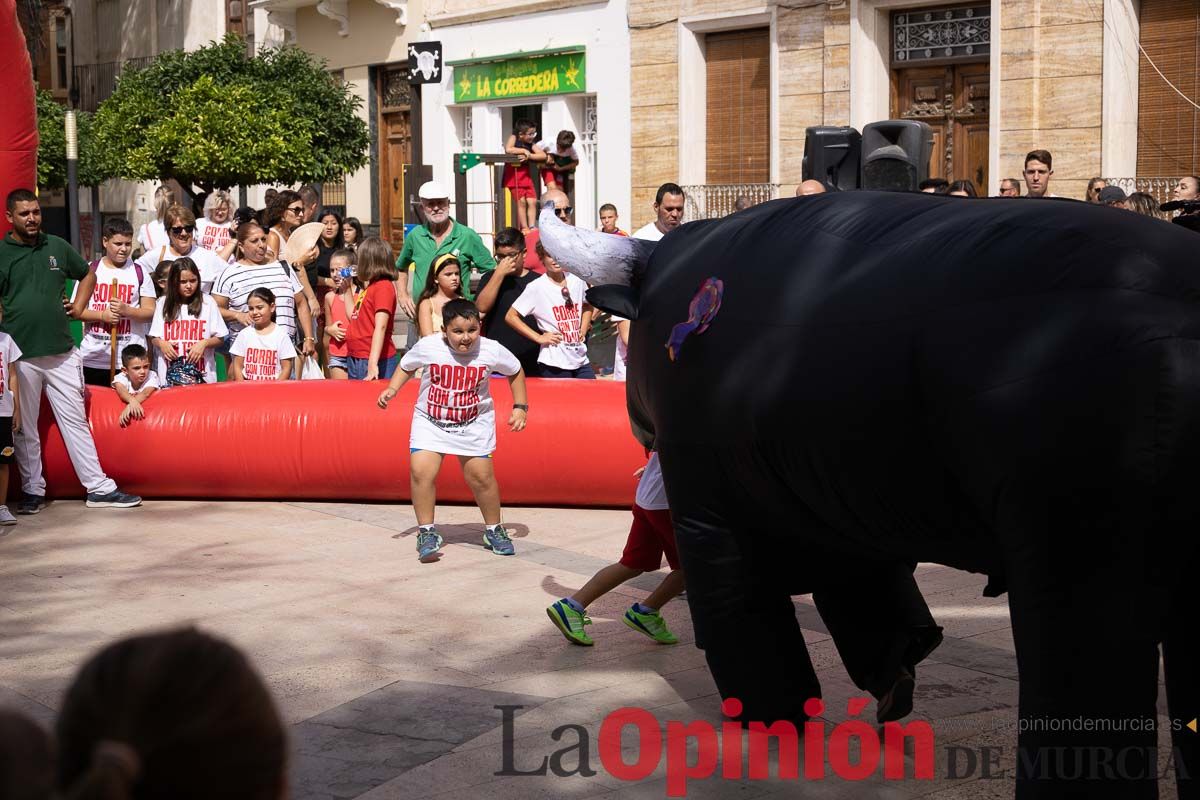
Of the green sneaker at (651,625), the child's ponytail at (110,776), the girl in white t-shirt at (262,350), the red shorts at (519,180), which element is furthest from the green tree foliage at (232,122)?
the child's ponytail at (110,776)

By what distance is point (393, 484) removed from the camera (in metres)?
9.26

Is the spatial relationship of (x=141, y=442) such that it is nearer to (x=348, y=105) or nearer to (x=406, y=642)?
(x=406, y=642)

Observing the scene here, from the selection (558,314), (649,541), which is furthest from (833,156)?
(649,541)

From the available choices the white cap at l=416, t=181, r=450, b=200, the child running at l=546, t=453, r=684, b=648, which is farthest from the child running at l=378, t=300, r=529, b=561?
the white cap at l=416, t=181, r=450, b=200

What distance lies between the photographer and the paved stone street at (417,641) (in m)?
4.75

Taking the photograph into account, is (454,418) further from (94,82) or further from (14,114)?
(94,82)

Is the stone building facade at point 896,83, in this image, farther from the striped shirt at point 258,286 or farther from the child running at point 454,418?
the child running at point 454,418

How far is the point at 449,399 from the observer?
25.8 ft

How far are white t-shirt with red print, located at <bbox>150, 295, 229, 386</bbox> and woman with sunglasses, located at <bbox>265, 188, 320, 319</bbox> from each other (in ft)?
6.56

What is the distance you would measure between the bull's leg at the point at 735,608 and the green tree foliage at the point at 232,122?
2027cm

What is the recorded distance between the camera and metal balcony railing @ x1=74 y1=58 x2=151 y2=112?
36719 millimetres

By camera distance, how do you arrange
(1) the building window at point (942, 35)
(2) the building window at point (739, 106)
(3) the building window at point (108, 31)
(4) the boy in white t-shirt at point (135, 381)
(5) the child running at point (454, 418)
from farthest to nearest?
(3) the building window at point (108, 31) → (2) the building window at point (739, 106) → (1) the building window at point (942, 35) → (4) the boy in white t-shirt at point (135, 381) → (5) the child running at point (454, 418)

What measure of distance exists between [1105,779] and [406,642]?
333 centimetres

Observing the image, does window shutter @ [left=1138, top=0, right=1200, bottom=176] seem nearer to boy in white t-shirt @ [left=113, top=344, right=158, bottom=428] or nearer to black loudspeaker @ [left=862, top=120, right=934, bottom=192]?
black loudspeaker @ [left=862, top=120, right=934, bottom=192]
